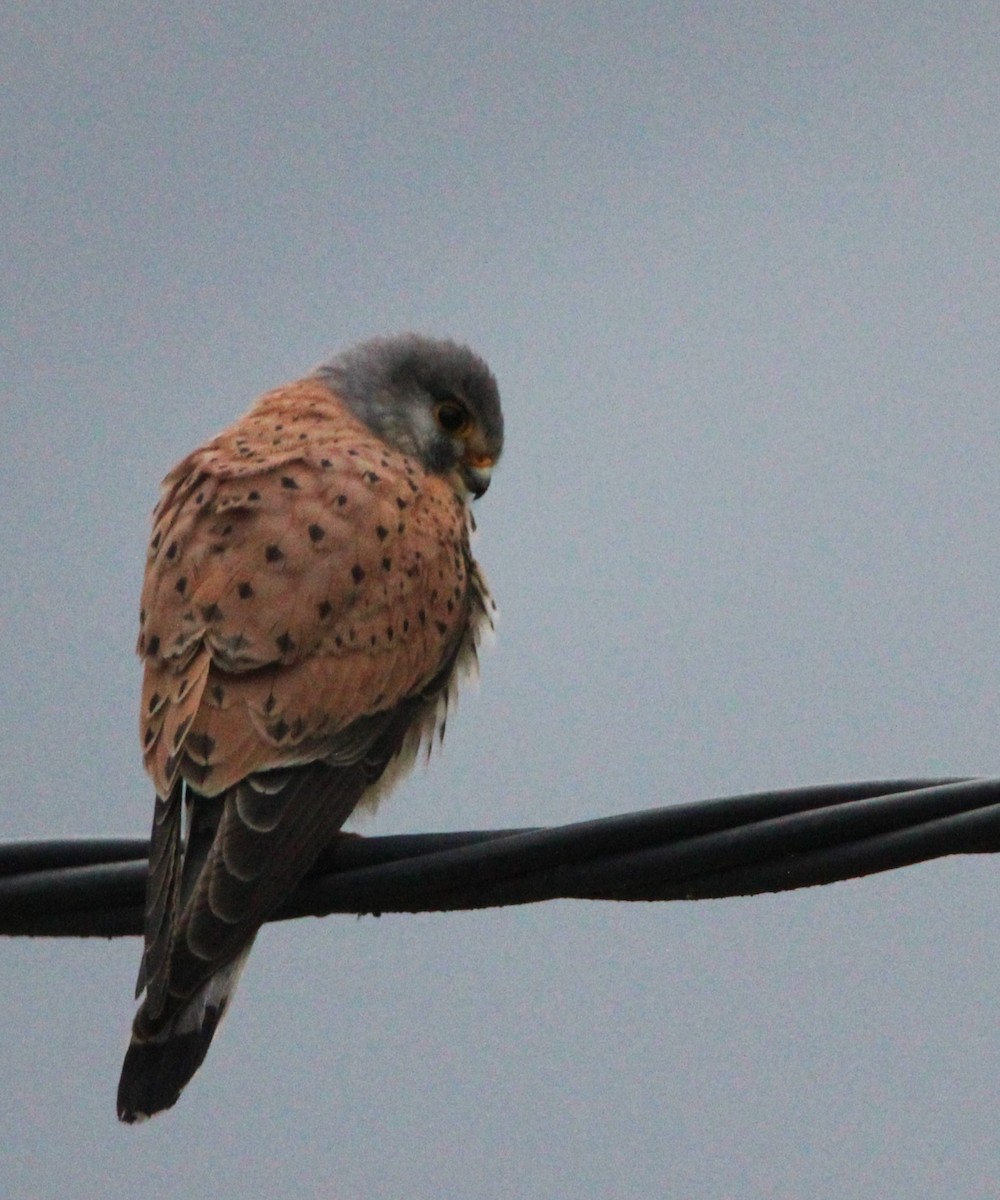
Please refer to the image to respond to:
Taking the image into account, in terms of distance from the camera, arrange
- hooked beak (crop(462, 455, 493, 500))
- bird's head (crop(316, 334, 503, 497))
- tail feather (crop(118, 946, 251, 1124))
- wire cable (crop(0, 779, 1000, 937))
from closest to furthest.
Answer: wire cable (crop(0, 779, 1000, 937)) < tail feather (crop(118, 946, 251, 1124)) < bird's head (crop(316, 334, 503, 497)) < hooked beak (crop(462, 455, 493, 500))

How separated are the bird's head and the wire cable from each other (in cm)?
244

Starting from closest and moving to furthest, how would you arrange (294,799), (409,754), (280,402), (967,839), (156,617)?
1. (967,839)
2. (294,799)
3. (156,617)
4. (409,754)
5. (280,402)

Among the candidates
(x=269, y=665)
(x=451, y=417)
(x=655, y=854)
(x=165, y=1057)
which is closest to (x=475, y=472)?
(x=451, y=417)

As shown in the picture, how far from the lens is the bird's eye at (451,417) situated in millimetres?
5430

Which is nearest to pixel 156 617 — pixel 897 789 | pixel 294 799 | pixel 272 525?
pixel 272 525

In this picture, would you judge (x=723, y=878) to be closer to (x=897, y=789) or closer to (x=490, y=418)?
(x=897, y=789)

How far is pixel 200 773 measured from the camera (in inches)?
137

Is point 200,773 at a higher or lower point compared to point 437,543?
lower

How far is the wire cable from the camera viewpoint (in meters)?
2.67

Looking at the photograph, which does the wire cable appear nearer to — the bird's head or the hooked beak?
the bird's head

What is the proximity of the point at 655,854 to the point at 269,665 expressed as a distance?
1.23 m

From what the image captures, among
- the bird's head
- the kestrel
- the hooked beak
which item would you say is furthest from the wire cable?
the hooked beak

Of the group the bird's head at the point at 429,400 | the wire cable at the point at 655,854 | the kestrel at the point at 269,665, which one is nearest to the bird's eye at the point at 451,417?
the bird's head at the point at 429,400

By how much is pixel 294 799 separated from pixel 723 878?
107cm
